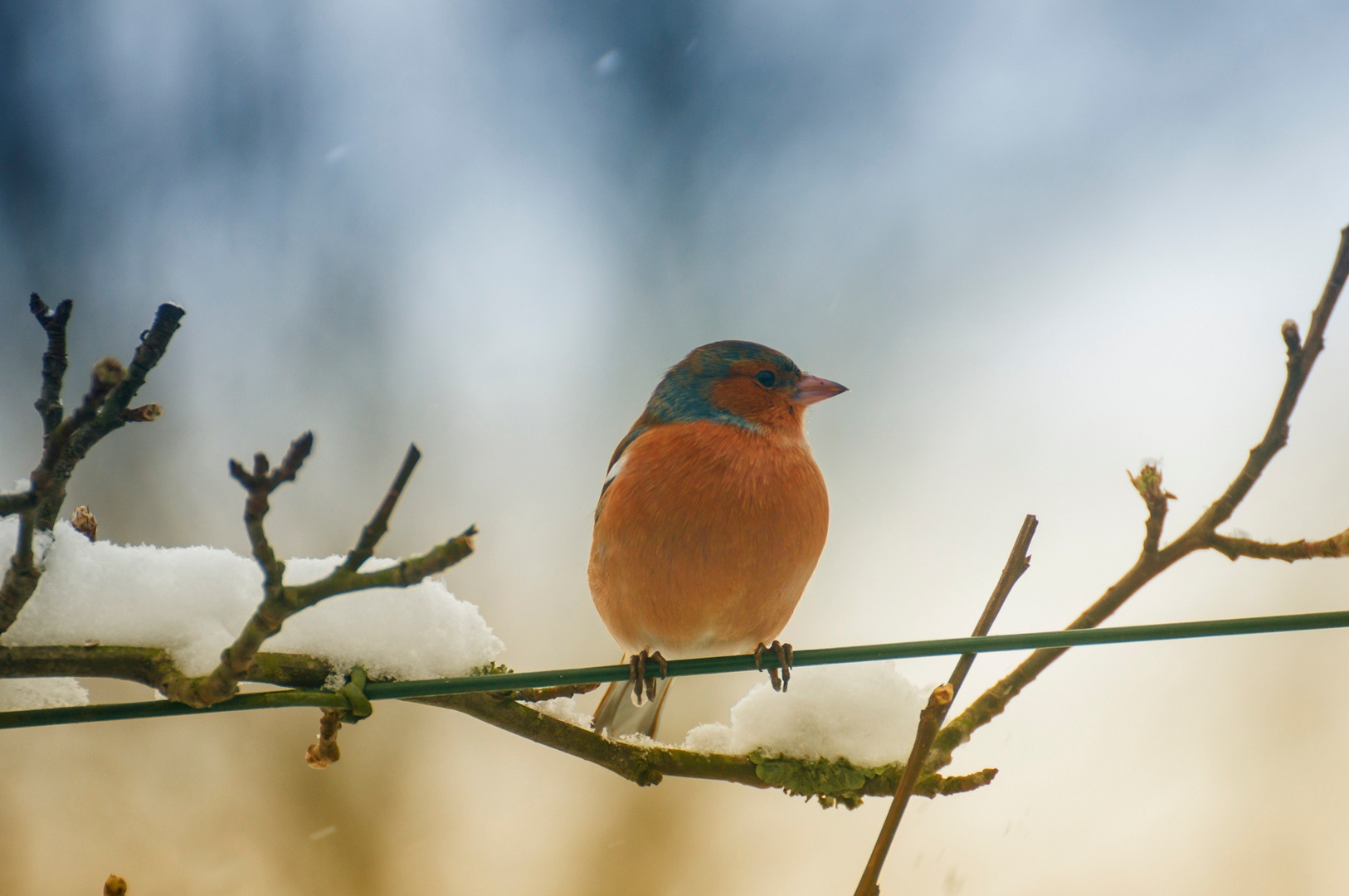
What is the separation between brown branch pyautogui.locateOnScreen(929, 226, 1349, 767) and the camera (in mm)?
1200

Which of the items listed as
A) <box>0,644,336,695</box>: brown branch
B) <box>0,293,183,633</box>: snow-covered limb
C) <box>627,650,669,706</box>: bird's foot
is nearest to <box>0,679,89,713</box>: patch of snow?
<box>0,644,336,695</box>: brown branch

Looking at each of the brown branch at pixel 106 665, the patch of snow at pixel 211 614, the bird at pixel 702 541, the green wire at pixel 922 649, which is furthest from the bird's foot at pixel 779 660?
the brown branch at pixel 106 665

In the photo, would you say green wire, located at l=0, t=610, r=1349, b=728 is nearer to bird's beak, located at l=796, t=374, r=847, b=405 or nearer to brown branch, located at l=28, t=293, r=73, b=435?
brown branch, located at l=28, t=293, r=73, b=435

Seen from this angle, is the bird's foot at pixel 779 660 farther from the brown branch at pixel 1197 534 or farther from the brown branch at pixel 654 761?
the brown branch at pixel 1197 534

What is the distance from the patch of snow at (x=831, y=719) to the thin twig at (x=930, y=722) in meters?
0.24

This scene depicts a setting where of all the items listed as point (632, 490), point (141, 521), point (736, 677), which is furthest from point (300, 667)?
point (141, 521)

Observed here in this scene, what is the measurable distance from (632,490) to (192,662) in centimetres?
94

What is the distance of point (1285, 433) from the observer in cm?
121

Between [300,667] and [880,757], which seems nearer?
[300,667]

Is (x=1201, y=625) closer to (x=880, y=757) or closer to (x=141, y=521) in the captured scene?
(x=880, y=757)

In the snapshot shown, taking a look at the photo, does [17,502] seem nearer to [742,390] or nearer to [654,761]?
[654,761]

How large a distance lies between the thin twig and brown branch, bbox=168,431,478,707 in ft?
1.93

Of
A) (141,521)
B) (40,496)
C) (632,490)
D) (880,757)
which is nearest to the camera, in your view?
(40,496)

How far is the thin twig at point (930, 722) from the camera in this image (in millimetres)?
964
